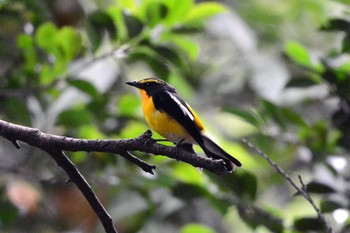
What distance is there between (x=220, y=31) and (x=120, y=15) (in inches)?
54.1

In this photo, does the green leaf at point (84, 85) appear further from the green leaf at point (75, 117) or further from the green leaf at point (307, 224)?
the green leaf at point (307, 224)

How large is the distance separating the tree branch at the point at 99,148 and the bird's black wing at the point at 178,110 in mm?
487

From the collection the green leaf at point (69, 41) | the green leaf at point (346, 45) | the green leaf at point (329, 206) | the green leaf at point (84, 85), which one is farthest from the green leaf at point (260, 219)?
the green leaf at point (69, 41)

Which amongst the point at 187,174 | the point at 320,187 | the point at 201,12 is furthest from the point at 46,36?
the point at 320,187

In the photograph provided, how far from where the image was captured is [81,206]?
5.00 meters

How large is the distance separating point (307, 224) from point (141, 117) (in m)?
1.64

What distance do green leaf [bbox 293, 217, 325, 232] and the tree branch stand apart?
4.37 ft

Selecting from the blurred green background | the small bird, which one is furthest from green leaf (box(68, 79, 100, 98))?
the small bird

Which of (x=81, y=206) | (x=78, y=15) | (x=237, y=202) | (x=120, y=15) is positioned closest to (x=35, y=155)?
(x=81, y=206)

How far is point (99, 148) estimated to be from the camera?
221 centimetres

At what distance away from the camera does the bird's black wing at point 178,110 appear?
2.74m

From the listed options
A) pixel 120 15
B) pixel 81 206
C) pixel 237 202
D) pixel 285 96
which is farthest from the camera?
pixel 81 206

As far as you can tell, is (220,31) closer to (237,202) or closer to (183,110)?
(237,202)

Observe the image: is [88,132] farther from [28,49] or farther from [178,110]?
[178,110]
